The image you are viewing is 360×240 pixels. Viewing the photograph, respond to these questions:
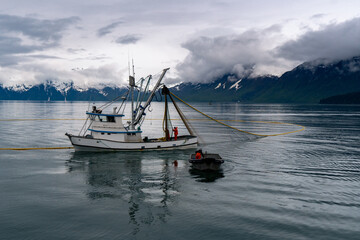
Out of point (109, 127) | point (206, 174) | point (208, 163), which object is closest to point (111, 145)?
point (109, 127)

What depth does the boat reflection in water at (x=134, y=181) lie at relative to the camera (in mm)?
26250

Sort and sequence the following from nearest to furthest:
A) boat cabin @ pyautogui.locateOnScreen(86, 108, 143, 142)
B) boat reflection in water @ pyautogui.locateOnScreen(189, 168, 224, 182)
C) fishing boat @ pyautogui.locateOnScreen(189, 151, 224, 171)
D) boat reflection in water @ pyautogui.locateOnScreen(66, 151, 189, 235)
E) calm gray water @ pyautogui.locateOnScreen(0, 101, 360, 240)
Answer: calm gray water @ pyautogui.locateOnScreen(0, 101, 360, 240), boat reflection in water @ pyautogui.locateOnScreen(66, 151, 189, 235), boat reflection in water @ pyautogui.locateOnScreen(189, 168, 224, 182), fishing boat @ pyautogui.locateOnScreen(189, 151, 224, 171), boat cabin @ pyautogui.locateOnScreen(86, 108, 143, 142)

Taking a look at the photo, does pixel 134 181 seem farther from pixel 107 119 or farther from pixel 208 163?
pixel 107 119

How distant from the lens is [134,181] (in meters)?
35.2

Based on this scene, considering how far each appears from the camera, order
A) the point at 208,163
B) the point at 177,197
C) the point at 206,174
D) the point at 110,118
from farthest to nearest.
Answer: the point at 110,118, the point at 208,163, the point at 206,174, the point at 177,197

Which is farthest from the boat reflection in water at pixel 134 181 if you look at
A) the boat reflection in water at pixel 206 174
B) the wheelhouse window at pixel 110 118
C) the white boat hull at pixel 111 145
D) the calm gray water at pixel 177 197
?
the wheelhouse window at pixel 110 118

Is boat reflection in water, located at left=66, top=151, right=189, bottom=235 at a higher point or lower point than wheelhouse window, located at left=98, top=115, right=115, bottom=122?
lower

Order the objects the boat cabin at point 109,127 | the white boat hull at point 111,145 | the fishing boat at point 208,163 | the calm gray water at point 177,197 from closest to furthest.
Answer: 1. the calm gray water at point 177,197
2. the fishing boat at point 208,163
3. the white boat hull at point 111,145
4. the boat cabin at point 109,127

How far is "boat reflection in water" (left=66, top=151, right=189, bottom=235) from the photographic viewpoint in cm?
2625

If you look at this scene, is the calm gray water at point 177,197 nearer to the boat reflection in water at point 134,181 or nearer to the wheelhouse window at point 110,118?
the boat reflection in water at point 134,181

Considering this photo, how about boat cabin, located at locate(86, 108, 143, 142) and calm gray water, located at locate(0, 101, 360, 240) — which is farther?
boat cabin, located at locate(86, 108, 143, 142)

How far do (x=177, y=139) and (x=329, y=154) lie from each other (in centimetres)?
2770

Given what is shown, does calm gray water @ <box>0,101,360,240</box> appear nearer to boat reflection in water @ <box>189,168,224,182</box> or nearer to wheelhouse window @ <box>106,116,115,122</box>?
boat reflection in water @ <box>189,168,224,182</box>

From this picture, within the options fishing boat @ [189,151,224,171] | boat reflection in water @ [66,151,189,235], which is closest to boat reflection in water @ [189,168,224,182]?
fishing boat @ [189,151,224,171]
